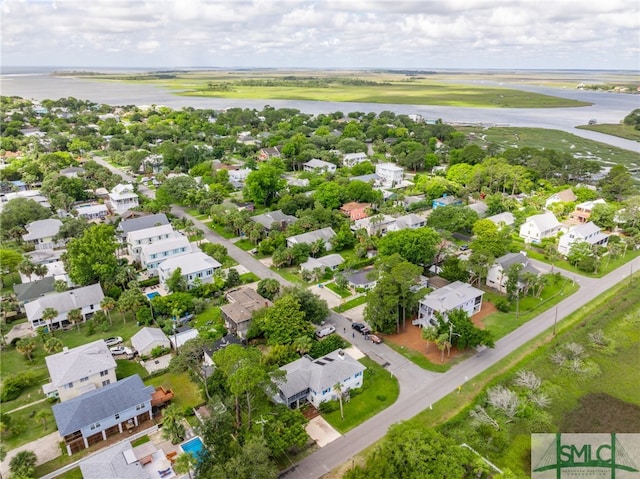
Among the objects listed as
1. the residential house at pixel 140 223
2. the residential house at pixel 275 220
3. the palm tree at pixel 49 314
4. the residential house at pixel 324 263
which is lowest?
the residential house at pixel 324 263

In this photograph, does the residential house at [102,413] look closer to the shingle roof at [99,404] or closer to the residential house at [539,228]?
the shingle roof at [99,404]

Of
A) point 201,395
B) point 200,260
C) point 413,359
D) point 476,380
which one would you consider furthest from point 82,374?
point 476,380

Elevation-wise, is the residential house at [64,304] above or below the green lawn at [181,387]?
above

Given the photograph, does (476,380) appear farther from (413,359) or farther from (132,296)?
(132,296)

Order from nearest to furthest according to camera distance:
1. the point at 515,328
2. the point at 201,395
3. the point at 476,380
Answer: the point at 201,395 < the point at 476,380 < the point at 515,328

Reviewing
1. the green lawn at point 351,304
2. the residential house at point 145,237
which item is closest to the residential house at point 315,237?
the green lawn at point 351,304

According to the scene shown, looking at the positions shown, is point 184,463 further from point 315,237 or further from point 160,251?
point 315,237
